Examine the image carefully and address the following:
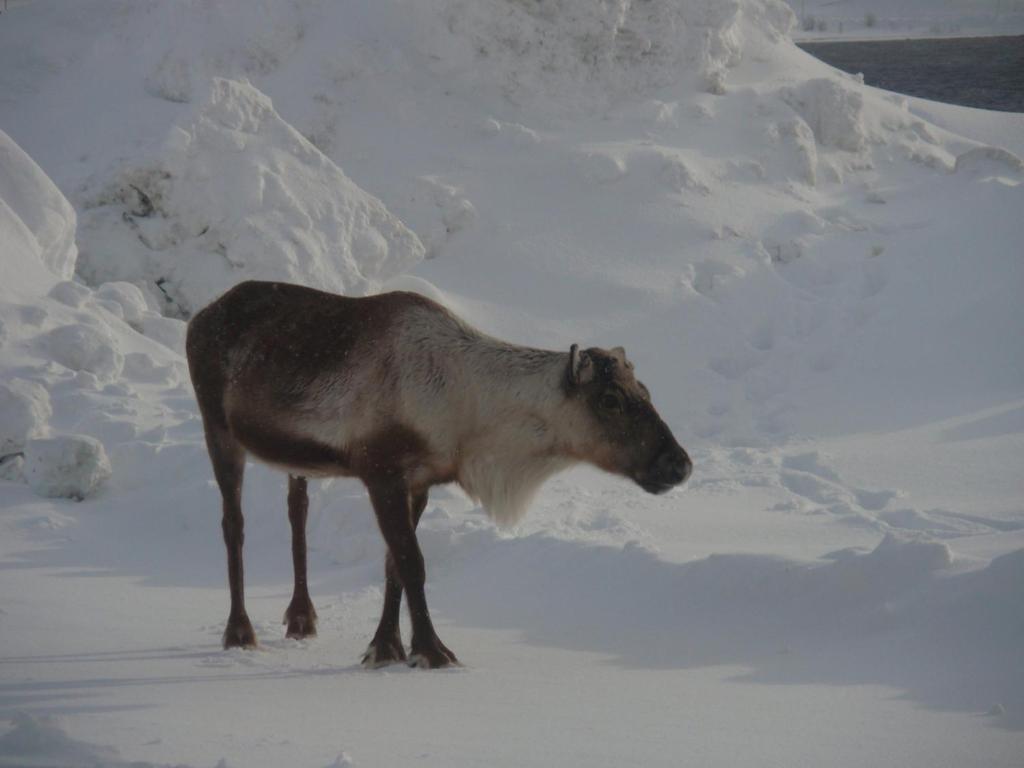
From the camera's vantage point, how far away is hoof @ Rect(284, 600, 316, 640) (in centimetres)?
681

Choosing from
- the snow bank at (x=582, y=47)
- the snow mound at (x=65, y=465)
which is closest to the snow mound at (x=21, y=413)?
the snow mound at (x=65, y=465)

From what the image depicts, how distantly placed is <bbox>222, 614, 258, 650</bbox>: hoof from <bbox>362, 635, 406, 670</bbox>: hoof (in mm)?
638

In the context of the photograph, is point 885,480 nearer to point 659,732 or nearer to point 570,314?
point 570,314

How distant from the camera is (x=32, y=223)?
37.2ft

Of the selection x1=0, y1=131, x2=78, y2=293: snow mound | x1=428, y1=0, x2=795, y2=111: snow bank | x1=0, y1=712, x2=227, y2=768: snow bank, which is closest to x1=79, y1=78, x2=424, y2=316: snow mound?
x1=0, y1=131, x2=78, y2=293: snow mound

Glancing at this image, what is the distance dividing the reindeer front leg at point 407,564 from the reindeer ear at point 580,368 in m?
0.92

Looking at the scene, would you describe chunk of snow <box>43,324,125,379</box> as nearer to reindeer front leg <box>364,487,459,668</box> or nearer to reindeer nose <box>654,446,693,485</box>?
reindeer front leg <box>364,487,459,668</box>

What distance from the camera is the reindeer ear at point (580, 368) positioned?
242 inches

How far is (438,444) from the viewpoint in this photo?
20.3ft

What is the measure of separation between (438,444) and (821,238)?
9.81 meters

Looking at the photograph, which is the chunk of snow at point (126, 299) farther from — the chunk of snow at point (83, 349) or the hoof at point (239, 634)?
the hoof at point (239, 634)

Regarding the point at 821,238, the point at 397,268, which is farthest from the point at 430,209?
the point at 821,238

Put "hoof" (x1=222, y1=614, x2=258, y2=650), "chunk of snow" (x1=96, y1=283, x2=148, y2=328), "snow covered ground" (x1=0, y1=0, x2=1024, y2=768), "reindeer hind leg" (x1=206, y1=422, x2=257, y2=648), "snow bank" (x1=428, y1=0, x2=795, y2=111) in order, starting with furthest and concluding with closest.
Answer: "snow bank" (x1=428, y1=0, x2=795, y2=111) → "chunk of snow" (x1=96, y1=283, x2=148, y2=328) → "reindeer hind leg" (x1=206, y1=422, x2=257, y2=648) → "hoof" (x1=222, y1=614, x2=258, y2=650) → "snow covered ground" (x1=0, y1=0, x2=1024, y2=768)

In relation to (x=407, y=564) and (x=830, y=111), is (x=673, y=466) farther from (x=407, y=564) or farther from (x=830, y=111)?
(x=830, y=111)
